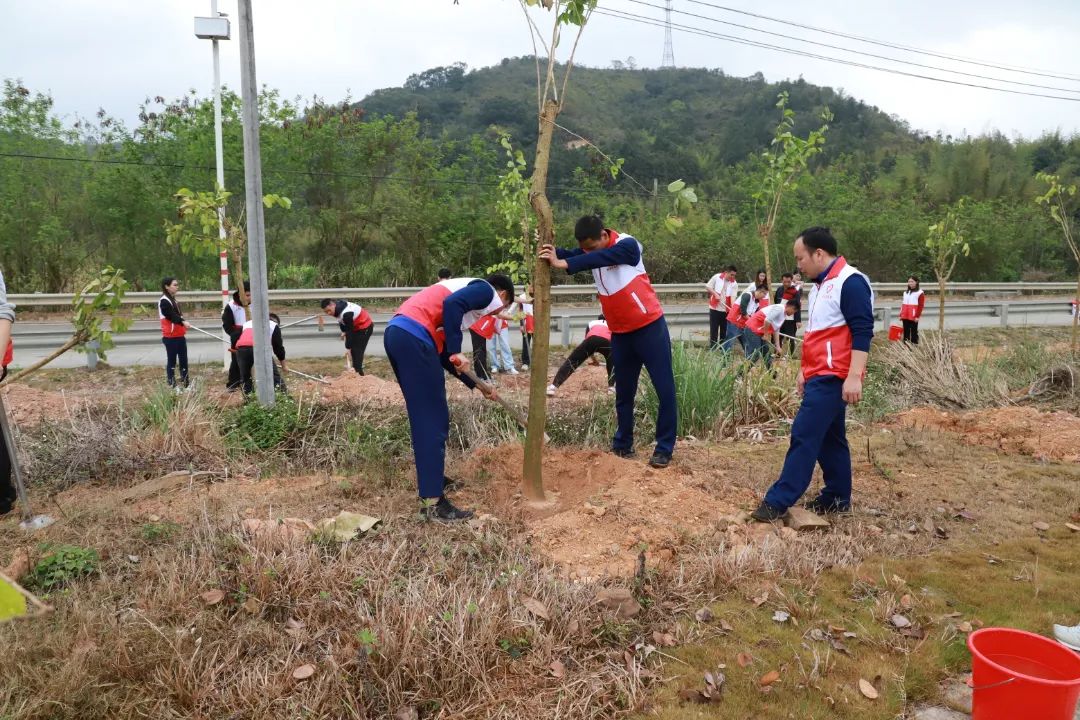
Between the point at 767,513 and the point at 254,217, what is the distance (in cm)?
512

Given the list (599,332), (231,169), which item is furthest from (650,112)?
(599,332)

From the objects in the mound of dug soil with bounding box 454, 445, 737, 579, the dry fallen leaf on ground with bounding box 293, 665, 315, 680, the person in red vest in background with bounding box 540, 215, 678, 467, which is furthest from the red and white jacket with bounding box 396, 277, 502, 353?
the dry fallen leaf on ground with bounding box 293, 665, 315, 680

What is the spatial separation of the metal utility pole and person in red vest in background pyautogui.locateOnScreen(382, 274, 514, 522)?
2855 millimetres

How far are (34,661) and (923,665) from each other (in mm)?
3596

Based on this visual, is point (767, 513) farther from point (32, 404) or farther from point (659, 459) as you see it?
point (32, 404)

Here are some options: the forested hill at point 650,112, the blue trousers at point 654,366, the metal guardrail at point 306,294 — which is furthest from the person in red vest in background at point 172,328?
the forested hill at point 650,112

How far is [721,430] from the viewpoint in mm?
7320

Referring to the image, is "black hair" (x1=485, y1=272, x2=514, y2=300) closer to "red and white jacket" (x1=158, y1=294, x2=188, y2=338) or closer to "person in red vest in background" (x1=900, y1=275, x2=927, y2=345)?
"red and white jacket" (x1=158, y1=294, x2=188, y2=338)

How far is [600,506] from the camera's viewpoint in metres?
4.80

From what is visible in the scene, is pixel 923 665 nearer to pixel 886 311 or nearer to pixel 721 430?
pixel 721 430

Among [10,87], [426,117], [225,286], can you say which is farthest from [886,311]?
[426,117]

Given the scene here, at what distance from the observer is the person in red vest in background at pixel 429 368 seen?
4699 mm

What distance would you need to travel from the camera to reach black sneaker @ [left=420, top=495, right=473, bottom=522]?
15.1 feet

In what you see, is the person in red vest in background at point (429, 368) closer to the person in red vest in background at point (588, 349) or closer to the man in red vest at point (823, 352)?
the man in red vest at point (823, 352)
